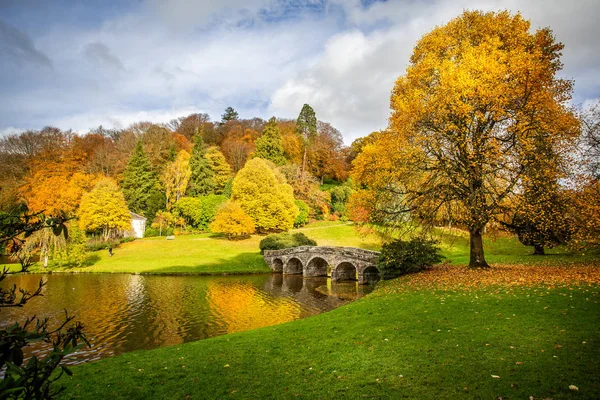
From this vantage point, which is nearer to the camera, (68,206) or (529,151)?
(529,151)

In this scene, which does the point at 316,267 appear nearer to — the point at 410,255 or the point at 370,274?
the point at 370,274

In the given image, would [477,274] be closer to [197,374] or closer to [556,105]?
[556,105]

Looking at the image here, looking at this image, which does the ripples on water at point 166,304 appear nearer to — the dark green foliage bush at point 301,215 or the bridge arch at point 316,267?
the bridge arch at point 316,267


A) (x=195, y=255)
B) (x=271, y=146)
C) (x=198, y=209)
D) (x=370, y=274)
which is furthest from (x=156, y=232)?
A: (x=370, y=274)

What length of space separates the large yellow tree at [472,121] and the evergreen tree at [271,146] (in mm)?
53684

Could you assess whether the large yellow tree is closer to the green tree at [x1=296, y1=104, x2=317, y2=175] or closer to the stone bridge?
the stone bridge

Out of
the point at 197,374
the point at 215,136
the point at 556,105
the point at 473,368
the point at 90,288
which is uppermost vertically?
the point at 215,136

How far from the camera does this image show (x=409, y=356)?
10.1 m

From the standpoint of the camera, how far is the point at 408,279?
76.1 feet

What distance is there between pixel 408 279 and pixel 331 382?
15.4 metres

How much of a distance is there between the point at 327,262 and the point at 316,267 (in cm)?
389

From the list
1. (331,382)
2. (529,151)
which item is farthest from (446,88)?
(331,382)

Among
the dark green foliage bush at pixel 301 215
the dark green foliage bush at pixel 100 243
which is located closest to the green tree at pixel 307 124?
the dark green foliage bush at pixel 301 215

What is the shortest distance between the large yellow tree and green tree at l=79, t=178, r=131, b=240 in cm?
4195
